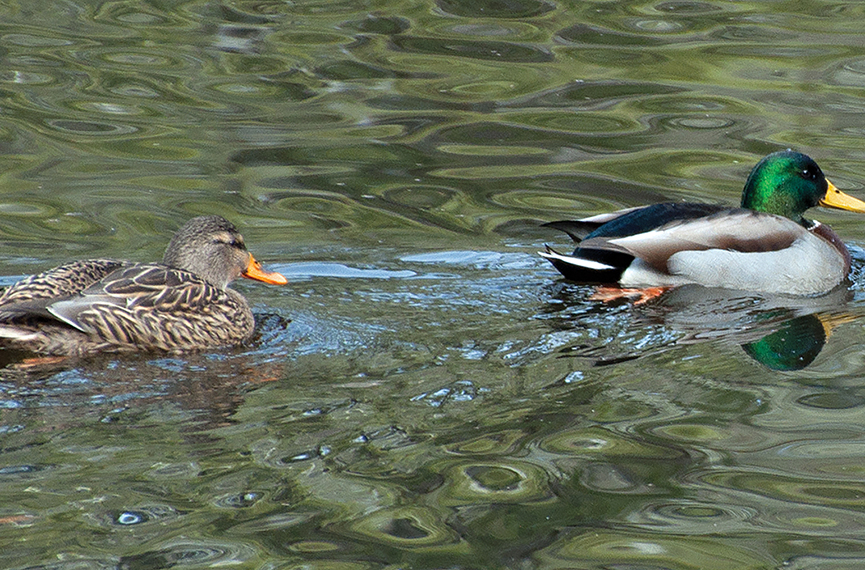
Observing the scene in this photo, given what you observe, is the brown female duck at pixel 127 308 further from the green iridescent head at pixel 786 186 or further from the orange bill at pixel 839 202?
the orange bill at pixel 839 202

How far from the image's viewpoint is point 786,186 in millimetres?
9375

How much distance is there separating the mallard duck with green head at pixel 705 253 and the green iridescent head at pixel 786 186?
1.08 feet

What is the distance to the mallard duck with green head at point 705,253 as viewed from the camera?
874 cm

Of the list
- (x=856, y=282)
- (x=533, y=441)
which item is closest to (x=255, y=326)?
(x=533, y=441)

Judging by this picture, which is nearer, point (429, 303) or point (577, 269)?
point (429, 303)

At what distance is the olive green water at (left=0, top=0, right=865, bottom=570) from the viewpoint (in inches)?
200

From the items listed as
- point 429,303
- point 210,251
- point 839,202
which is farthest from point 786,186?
point 210,251

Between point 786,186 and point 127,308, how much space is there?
4.91 m

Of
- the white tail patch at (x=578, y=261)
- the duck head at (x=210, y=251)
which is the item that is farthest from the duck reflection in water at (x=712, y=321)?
the duck head at (x=210, y=251)

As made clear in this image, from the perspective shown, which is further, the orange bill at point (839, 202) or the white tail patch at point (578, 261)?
the orange bill at point (839, 202)

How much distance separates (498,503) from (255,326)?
287 centimetres

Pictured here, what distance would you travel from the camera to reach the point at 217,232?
7703 mm

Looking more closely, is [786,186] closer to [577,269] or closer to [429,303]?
[577,269]

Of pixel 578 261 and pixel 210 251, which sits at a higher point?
pixel 210 251
